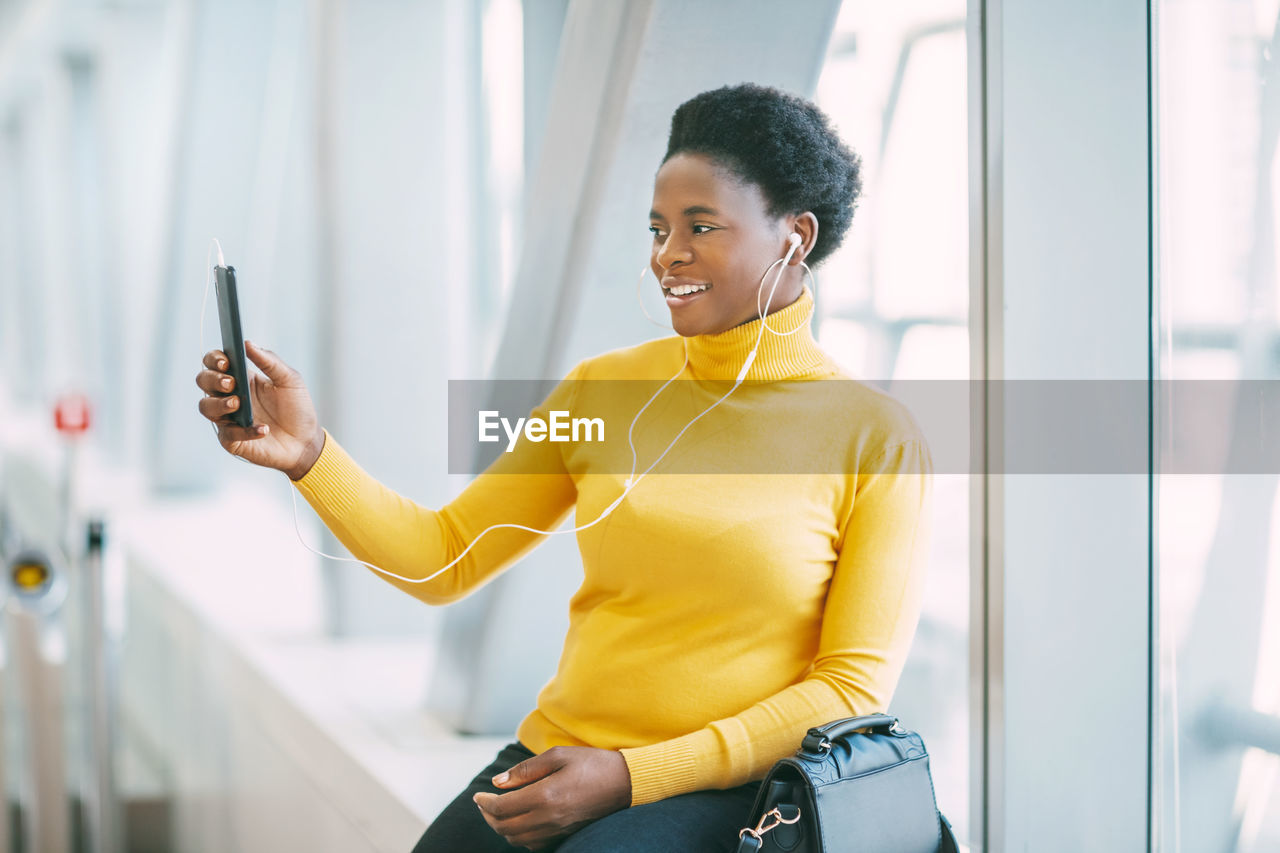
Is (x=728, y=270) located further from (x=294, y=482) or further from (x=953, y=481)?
(x=953, y=481)

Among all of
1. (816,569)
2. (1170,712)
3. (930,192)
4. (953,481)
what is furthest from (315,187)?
(1170,712)

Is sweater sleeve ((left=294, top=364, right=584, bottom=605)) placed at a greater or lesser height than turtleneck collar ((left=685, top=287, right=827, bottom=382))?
lesser

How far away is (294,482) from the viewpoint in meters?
1.32

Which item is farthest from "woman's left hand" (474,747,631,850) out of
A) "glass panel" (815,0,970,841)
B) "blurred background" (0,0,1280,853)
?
"glass panel" (815,0,970,841)

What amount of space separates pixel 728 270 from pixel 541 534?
1.35 ft

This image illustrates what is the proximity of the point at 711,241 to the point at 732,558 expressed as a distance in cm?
34

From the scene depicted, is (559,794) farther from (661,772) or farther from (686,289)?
(686,289)

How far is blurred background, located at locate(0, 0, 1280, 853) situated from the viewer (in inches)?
55.7

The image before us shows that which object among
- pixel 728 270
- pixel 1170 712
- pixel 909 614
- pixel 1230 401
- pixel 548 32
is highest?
pixel 548 32

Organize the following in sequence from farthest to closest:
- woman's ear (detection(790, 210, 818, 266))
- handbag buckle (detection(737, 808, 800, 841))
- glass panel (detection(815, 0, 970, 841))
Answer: glass panel (detection(815, 0, 970, 841)) → woman's ear (detection(790, 210, 818, 266)) → handbag buckle (detection(737, 808, 800, 841))

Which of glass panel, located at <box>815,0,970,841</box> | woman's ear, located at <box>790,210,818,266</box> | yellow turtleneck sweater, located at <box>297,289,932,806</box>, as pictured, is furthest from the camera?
glass panel, located at <box>815,0,970,841</box>

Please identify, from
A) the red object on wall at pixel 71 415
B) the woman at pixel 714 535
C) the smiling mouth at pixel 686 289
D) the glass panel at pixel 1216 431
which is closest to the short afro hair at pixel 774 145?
the woman at pixel 714 535

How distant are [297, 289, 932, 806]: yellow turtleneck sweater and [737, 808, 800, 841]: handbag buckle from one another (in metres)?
0.09

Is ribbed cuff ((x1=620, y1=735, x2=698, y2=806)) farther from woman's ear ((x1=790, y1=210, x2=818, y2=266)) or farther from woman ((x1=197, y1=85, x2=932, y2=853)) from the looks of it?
woman's ear ((x1=790, y1=210, x2=818, y2=266))
